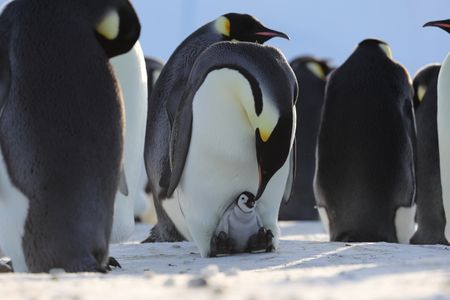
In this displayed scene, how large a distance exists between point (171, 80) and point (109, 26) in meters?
2.62

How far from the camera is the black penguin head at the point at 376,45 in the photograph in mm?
7621

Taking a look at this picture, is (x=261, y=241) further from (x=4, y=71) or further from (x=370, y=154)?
(x=370, y=154)

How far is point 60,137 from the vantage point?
4043 millimetres

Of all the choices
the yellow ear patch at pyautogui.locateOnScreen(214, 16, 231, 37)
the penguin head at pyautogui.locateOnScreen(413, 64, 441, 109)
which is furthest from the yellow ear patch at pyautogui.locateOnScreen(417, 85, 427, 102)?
the yellow ear patch at pyautogui.locateOnScreen(214, 16, 231, 37)

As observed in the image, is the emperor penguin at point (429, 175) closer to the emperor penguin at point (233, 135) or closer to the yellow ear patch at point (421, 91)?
the yellow ear patch at point (421, 91)

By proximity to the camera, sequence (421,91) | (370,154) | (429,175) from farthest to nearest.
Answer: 1. (421,91)
2. (429,175)
3. (370,154)

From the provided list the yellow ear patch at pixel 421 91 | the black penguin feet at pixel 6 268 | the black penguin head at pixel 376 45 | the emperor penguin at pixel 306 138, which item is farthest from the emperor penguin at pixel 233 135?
the emperor penguin at pixel 306 138

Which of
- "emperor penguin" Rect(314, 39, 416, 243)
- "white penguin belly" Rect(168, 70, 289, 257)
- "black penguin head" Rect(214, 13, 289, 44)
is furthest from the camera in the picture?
"emperor penguin" Rect(314, 39, 416, 243)

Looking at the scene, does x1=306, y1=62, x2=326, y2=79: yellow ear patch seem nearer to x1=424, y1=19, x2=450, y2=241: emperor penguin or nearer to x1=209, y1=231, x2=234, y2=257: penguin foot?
x1=424, y1=19, x2=450, y2=241: emperor penguin

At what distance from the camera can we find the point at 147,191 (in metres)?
12.6

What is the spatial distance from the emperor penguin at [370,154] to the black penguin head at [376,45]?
0.60 ft

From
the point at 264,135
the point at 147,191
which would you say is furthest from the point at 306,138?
the point at 264,135

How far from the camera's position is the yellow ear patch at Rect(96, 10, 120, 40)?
4.34 m

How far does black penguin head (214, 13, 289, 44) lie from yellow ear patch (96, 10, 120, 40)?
2.67 metres
